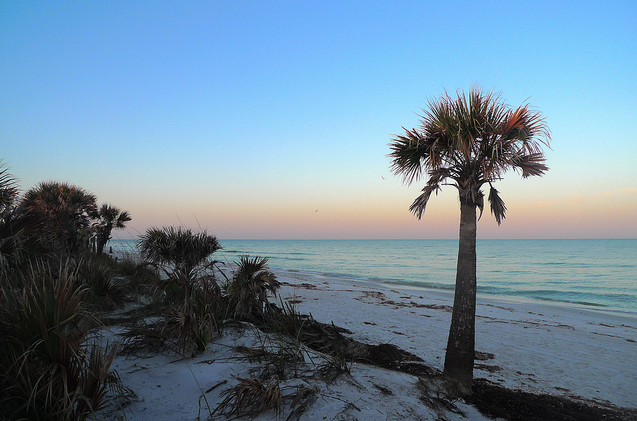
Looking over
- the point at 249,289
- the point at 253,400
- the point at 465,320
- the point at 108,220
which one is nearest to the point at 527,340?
the point at 465,320

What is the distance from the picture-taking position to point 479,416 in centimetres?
486

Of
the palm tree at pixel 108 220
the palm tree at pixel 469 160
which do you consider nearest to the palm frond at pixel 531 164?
the palm tree at pixel 469 160

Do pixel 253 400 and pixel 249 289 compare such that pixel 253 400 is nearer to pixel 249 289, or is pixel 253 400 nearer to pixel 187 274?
pixel 249 289

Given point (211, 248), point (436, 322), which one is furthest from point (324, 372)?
point (436, 322)

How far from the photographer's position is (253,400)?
3.67 meters

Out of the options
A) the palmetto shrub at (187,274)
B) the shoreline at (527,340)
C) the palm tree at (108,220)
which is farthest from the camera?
the palm tree at (108,220)

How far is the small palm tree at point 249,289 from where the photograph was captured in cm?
720

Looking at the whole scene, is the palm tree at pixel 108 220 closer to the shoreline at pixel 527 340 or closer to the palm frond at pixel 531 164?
the shoreline at pixel 527 340

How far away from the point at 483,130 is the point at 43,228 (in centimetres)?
752

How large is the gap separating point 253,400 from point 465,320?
12.5 feet

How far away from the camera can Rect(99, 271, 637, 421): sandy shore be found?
4004 mm

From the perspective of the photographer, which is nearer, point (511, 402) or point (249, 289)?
point (511, 402)

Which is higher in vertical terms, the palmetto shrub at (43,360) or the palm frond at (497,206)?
the palm frond at (497,206)

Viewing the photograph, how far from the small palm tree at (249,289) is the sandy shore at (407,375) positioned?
33.5 inches
